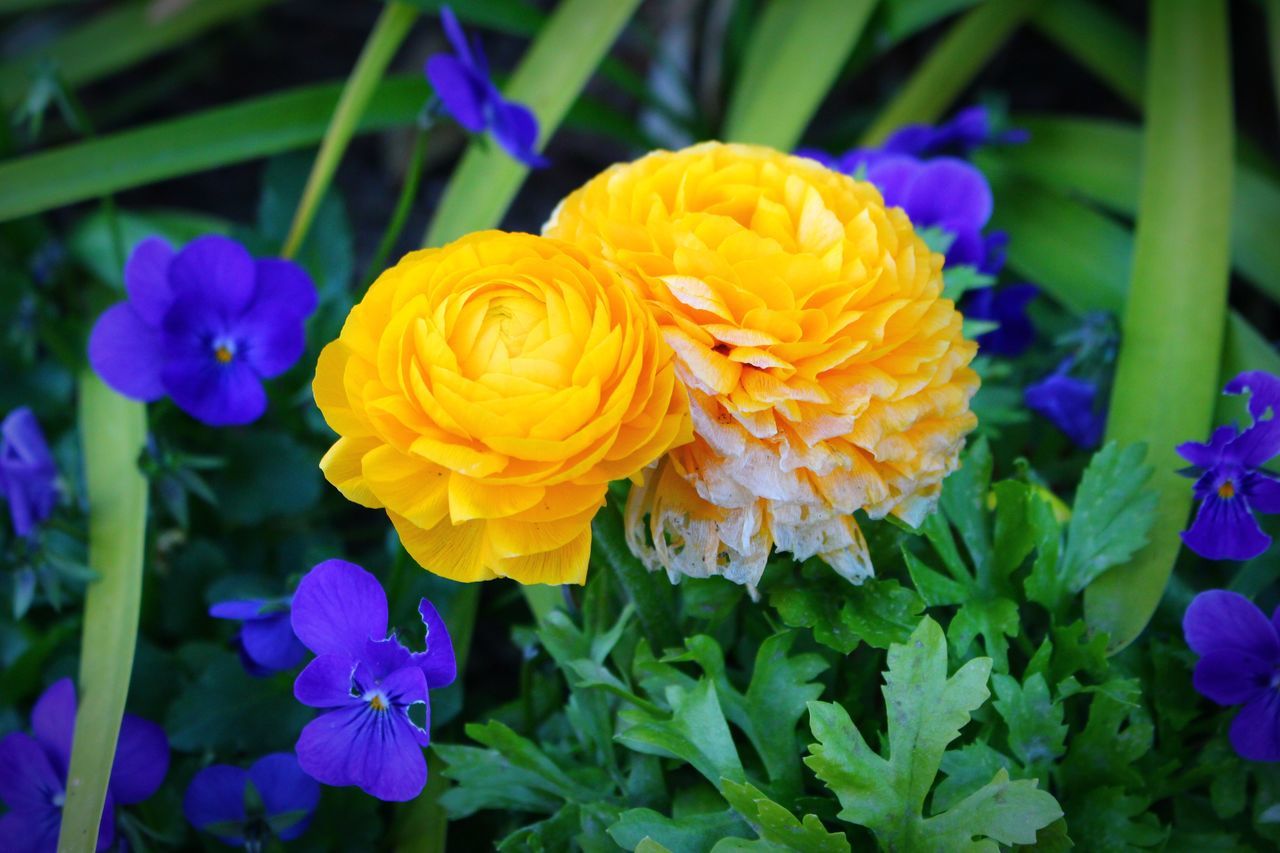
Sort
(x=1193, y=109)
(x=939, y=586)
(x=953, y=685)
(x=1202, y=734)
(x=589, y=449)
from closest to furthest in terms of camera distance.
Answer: (x=589, y=449) → (x=953, y=685) → (x=939, y=586) → (x=1202, y=734) → (x=1193, y=109)

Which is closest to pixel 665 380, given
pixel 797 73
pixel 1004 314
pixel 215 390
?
pixel 215 390

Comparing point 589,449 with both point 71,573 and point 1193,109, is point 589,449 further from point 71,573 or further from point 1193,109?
point 1193,109

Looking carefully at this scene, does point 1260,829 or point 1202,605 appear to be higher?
point 1202,605

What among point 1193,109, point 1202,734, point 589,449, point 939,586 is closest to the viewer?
point 589,449

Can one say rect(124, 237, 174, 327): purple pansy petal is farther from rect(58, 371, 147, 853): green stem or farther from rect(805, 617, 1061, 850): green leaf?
rect(805, 617, 1061, 850): green leaf

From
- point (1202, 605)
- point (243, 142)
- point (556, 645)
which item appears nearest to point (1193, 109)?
point (1202, 605)

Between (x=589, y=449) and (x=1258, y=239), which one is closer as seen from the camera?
(x=589, y=449)

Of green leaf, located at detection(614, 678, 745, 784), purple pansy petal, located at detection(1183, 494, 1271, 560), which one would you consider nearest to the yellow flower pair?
green leaf, located at detection(614, 678, 745, 784)

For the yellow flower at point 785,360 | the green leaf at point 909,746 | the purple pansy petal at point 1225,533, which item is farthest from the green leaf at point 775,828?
the purple pansy petal at point 1225,533
